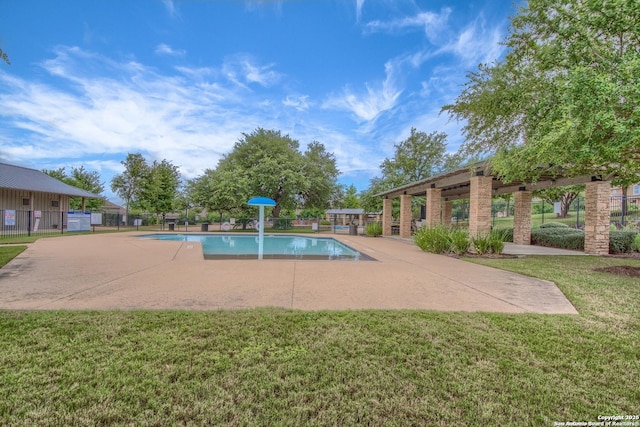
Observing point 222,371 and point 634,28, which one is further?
point 634,28

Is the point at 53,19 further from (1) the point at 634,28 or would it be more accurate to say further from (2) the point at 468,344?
(1) the point at 634,28

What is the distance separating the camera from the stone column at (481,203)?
34.8 ft

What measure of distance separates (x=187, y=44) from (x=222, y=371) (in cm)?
1457

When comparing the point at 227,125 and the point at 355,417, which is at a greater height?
the point at 227,125

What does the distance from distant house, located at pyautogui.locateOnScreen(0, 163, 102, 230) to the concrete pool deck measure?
49.2 feet

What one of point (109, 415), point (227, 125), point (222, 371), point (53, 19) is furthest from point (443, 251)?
point (227, 125)

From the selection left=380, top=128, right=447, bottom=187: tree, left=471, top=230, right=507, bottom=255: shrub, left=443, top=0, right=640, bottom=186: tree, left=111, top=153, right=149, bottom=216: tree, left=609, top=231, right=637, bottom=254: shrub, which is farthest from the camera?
left=111, top=153, right=149, bottom=216: tree

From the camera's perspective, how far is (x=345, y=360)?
2.50 meters

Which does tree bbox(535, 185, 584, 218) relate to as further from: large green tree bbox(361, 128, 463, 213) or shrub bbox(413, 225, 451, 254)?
shrub bbox(413, 225, 451, 254)

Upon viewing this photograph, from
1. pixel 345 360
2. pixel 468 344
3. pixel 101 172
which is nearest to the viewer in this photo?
pixel 345 360

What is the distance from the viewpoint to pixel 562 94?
18.3 ft

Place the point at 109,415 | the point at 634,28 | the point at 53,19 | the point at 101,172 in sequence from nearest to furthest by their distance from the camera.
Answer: the point at 109,415, the point at 634,28, the point at 53,19, the point at 101,172

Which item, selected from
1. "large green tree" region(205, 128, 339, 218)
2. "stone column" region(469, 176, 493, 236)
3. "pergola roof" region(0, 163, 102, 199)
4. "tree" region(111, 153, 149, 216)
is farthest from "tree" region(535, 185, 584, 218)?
"pergola roof" region(0, 163, 102, 199)

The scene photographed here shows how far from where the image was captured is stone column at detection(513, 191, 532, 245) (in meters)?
14.3
